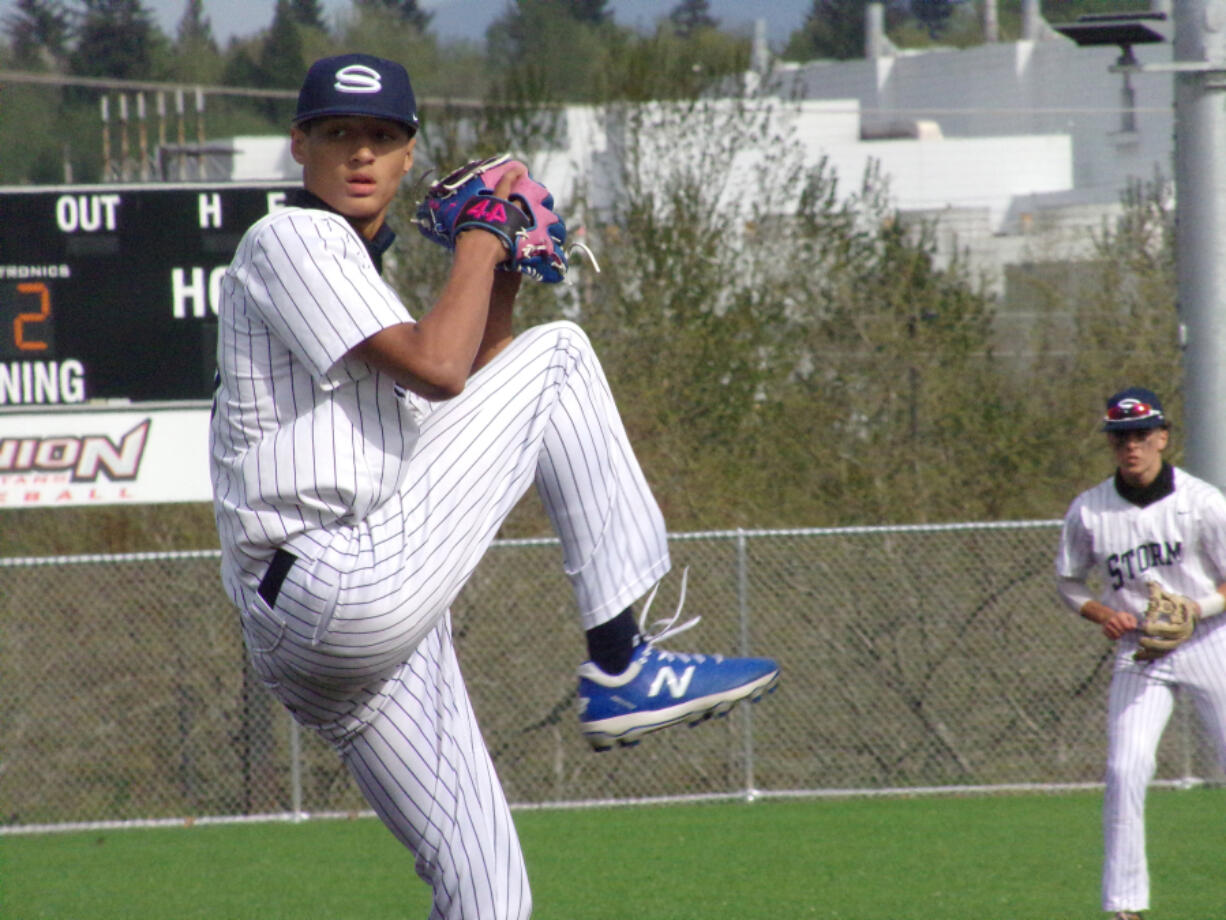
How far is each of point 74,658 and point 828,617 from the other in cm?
566

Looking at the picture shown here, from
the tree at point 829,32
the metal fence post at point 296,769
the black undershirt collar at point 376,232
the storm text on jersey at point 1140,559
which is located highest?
the tree at point 829,32

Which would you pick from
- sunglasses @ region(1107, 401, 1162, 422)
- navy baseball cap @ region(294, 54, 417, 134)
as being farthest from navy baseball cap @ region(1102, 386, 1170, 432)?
navy baseball cap @ region(294, 54, 417, 134)

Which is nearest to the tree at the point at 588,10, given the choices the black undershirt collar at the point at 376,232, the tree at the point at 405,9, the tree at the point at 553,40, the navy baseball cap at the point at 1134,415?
the tree at the point at 553,40

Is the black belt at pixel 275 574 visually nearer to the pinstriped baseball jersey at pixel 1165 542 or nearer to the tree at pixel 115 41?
the pinstriped baseball jersey at pixel 1165 542

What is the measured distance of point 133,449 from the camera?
458 inches

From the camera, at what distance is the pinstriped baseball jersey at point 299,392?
296 centimetres

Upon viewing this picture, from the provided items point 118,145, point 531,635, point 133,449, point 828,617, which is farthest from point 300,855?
point 118,145

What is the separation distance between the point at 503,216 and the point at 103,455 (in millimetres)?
9226

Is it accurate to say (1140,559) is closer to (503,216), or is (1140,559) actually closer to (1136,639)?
(1136,639)

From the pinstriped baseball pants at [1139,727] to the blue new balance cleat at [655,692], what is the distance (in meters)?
3.50

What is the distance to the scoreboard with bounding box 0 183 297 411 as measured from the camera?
37.4ft

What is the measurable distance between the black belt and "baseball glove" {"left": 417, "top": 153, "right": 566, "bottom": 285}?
717 millimetres

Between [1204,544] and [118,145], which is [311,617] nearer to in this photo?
[1204,544]

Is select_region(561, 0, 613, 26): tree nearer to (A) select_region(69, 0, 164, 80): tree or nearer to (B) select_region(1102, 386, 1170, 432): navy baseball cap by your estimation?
(A) select_region(69, 0, 164, 80): tree
